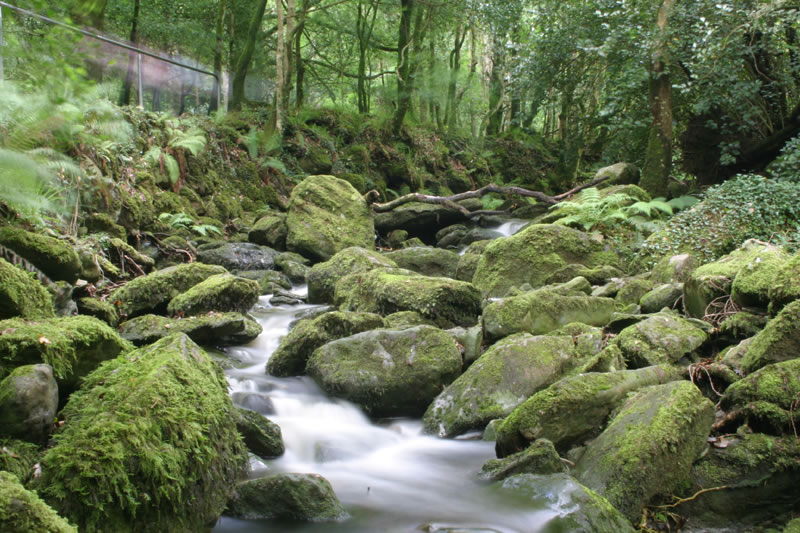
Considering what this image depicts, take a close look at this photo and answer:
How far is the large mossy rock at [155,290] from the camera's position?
662 centimetres

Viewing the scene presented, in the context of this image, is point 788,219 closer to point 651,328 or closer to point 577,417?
point 651,328

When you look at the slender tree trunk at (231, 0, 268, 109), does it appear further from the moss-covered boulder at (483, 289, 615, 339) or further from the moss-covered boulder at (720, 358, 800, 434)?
the moss-covered boulder at (720, 358, 800, 434)

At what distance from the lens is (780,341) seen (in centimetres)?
391

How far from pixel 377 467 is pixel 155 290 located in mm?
3879

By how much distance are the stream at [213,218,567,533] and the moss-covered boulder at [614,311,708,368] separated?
1.47m

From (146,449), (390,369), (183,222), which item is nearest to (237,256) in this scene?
A: (183,222)

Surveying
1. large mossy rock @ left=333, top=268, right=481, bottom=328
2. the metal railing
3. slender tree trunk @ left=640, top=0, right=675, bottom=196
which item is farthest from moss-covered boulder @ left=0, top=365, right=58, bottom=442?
slender tree trunk @ left=640, top=0, right=675, bottom=196

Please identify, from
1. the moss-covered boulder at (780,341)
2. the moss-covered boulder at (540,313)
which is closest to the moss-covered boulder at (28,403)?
the moss-covered boulder at (540,313)

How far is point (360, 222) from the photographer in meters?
12.8

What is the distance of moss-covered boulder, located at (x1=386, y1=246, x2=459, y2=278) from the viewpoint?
1018cm

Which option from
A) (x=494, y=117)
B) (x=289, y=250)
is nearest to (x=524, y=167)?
(x=494, y=117)

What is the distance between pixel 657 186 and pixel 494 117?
1383cm

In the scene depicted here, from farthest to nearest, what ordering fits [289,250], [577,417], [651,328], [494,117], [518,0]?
1. [494,117]
2. [518,0]
3. [289,250]
4. [651,328]
5. [577,417]

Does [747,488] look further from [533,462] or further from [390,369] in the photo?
[390,369]
